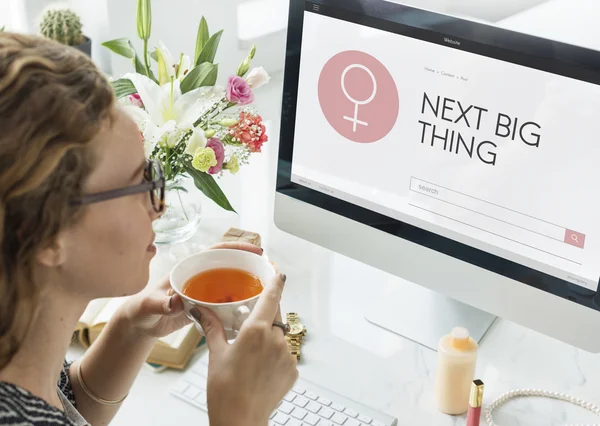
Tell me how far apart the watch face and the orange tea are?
0.87ft

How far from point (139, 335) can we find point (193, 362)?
0.48 ft

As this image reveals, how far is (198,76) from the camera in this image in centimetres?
131

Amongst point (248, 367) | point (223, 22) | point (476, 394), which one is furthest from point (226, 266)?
point (223, 22)

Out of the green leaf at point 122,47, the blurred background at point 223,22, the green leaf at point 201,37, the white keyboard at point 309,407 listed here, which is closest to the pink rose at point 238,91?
the green leaf at point 201,37

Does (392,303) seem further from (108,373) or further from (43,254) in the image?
(43,254)

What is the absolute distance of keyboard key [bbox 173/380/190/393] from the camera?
44.2 inches

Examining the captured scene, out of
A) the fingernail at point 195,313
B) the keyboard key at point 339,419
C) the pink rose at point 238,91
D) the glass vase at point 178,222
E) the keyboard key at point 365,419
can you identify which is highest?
the pink rose at point 238,91

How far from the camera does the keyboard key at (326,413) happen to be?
108 cm

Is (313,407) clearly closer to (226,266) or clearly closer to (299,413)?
(299,413)

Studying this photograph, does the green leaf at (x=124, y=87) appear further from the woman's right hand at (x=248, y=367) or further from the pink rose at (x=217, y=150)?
the woman's right hand at (x=248, y=367)

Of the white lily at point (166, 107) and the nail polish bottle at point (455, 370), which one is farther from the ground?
the white lily at point (166, 107)

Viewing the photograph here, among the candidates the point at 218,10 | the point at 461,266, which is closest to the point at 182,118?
the point at 461,266

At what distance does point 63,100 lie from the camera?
0.71 metres

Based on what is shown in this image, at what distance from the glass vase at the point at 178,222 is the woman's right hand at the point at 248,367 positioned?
0.52 metres
